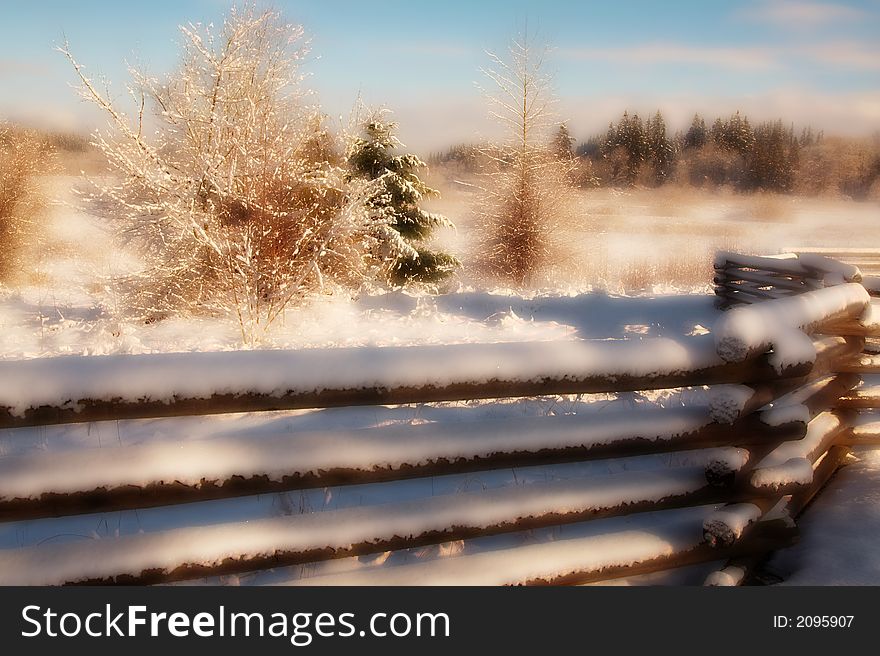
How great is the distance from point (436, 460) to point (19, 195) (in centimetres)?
2629

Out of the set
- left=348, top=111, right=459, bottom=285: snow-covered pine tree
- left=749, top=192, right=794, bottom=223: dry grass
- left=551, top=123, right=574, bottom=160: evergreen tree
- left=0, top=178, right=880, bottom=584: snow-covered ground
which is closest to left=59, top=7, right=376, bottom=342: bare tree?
left=0, top=178, right=880, bottom=584: snow-covered ground

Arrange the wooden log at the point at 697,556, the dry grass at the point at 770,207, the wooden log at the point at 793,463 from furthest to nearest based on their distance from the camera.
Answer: the dry grass at the point at 770,207
the wooden log at the point at 793,463
the wooden log at the point at 697,556

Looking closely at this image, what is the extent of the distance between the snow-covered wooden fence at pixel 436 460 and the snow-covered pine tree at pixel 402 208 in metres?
14.4

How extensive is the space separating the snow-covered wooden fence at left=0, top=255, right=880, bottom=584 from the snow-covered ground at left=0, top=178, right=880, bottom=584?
6cm

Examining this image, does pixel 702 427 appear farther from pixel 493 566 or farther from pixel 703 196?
pixel 703 196

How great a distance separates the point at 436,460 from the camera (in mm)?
2260

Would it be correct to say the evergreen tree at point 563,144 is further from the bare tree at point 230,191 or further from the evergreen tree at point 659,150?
the evergreen tree at point 659,150

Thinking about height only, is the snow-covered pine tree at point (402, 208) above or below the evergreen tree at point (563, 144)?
below

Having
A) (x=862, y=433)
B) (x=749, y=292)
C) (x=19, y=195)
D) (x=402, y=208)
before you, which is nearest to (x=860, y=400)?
(x=862, y=433)

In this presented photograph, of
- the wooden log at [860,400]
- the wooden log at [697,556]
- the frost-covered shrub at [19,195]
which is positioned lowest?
the wooden log at [697,556]

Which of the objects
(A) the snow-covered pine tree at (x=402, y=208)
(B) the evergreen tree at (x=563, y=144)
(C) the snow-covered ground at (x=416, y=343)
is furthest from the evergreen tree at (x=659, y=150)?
(A) the snow-covered pine tree at (x=402, y=208)

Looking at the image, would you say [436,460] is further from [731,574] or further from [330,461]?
[731,574]

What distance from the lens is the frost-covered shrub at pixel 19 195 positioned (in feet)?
71.2

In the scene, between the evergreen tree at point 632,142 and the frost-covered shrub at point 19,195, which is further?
the evergreen tree at point 632,142
